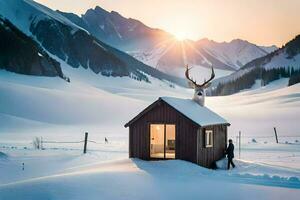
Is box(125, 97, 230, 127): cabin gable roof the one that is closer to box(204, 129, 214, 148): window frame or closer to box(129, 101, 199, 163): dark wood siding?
box(129, 101, 199, 163): dark wood siding

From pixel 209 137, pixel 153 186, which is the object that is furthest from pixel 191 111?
pixel 153 186

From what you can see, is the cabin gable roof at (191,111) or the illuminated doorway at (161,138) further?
the illuminated doorway at (161,138)

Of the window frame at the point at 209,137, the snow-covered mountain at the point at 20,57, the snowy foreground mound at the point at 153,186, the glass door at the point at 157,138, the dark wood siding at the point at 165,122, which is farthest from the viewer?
the snow-covered mountain at the point at 20,57

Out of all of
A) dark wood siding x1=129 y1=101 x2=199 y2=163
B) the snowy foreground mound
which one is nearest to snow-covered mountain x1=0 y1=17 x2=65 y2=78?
dark wood siding x1=129 y1=101 x2=199 y2=163

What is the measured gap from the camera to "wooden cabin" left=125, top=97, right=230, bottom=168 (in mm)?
24125

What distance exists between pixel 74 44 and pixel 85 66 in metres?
19.6

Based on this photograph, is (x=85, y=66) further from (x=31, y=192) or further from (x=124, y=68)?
(x=31, y=192)

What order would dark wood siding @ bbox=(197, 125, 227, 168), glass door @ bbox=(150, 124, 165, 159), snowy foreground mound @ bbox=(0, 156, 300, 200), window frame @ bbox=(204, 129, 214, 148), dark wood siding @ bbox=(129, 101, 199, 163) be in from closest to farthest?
snowy foreground mound @ bbox=(0, 156, 300, 200) → dark wood siding @ bbox=(129, 101, 199, 163) → dark wood siding @ bbox=(197, 125, 227, 168) → window frame @ bbox=(204, 129, 214, 148) → glass door @ bbox=(150, 124, 165, 159)

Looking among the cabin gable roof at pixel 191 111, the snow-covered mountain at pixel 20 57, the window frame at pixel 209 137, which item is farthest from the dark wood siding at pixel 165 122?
the snow-covered mountain at pixel 20 57

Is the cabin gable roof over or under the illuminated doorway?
over

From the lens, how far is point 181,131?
24.4m

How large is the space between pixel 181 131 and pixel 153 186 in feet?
19.7

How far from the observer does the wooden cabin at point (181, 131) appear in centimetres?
2412

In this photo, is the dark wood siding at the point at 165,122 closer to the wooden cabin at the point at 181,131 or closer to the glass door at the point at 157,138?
the wooden cabin at the point at 181,131
